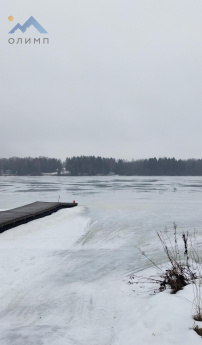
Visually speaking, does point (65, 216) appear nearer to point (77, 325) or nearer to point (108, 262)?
point (108, 262)

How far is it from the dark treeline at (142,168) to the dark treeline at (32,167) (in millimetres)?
17075

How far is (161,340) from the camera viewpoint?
13.2 ft

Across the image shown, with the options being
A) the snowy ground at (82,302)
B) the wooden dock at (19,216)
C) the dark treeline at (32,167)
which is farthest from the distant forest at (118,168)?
the snowy ground at (82,302)

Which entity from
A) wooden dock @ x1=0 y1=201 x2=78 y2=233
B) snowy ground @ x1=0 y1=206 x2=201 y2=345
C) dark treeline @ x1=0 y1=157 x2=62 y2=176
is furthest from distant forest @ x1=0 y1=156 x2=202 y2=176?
snowy ground @ x1=0 y1=206 x2=201 y2=345

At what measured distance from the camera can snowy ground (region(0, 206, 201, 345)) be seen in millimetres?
4523

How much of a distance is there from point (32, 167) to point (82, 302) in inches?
6664

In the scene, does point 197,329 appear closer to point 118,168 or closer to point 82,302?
point 82,302

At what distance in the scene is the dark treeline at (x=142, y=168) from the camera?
154m

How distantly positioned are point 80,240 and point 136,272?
442 centimetres

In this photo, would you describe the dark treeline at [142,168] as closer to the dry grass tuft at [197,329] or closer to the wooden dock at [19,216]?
the wooden dock at [19,216]

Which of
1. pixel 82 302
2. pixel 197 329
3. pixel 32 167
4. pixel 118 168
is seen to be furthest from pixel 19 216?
pixel 32 167

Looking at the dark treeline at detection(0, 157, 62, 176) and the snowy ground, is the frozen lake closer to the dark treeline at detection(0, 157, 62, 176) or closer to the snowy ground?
the snowy ground

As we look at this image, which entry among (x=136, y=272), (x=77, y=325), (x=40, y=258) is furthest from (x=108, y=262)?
(x=77, y=325)

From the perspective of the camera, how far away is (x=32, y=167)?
169625mm
